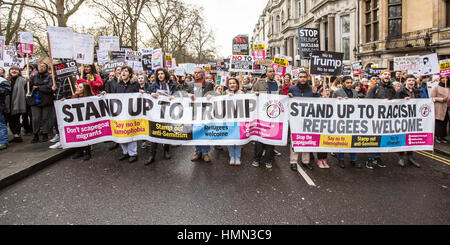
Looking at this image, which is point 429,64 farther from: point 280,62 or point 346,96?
point 346,96

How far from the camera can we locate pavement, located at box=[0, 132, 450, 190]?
4613 millimetres

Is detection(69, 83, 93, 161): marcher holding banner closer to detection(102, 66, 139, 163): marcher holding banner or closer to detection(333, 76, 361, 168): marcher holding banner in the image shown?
detection(102, 66, 139, 163): marcher holding banner

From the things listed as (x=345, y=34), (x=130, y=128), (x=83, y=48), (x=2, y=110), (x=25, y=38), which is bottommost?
(x=130, y=128)

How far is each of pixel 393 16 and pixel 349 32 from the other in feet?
17.7

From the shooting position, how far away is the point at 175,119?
5.44 meters

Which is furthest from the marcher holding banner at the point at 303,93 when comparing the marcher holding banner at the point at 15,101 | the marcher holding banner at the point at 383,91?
the marcher holding banner at the point at 15,101

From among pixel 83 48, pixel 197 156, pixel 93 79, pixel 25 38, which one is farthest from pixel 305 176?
pixel 25 38

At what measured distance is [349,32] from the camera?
90.7 ft

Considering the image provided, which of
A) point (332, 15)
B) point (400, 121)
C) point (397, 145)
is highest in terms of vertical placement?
point (332, 15)

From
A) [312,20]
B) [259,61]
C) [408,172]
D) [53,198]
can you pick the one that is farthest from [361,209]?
[312,20]

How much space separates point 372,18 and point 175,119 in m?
25.3

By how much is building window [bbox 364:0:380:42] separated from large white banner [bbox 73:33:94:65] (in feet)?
81.4

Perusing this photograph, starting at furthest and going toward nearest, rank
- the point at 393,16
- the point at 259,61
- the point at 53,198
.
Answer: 1. the point at 393,16
2. the point at 259,61
3. the point at 53,198
